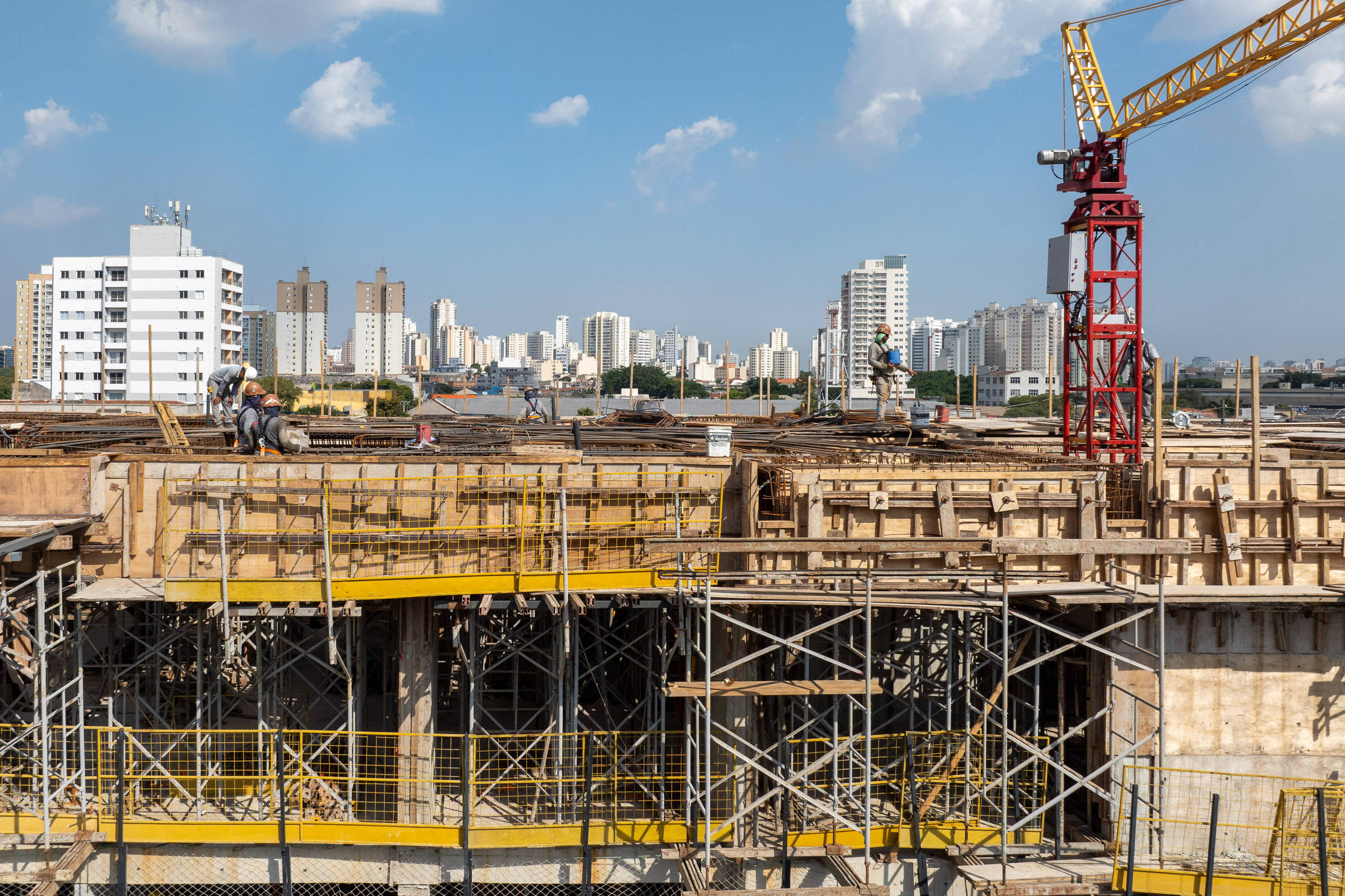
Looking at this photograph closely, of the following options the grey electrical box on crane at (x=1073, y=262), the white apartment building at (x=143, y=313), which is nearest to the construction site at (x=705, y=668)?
the grey electrical box on crane at (x=1073, y=262)

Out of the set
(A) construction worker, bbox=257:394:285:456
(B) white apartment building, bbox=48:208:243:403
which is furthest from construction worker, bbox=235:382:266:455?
(B) white apartment building, bbox=48:208:243:403

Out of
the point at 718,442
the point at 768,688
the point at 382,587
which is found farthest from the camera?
the point at 718,442

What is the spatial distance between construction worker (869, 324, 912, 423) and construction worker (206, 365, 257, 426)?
521 inches

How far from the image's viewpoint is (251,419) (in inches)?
601

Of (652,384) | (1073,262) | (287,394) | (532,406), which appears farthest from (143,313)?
(1073,262)

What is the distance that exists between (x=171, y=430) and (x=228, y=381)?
1.71 meters

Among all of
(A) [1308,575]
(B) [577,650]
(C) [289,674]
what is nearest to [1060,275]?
(A) [1308,575]

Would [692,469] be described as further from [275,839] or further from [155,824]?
[155,824]

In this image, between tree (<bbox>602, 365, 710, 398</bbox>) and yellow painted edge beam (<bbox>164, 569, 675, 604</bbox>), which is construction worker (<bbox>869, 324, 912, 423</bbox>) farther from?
tree (<bbox>602, 365, 710, 398</bbox>)

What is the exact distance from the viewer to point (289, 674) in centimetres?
1908

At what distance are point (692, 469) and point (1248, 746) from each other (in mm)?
8023

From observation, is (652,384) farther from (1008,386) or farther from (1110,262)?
(1110,262)

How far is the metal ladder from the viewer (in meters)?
17.3

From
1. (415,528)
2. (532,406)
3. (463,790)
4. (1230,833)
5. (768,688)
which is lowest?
(1230,833)
